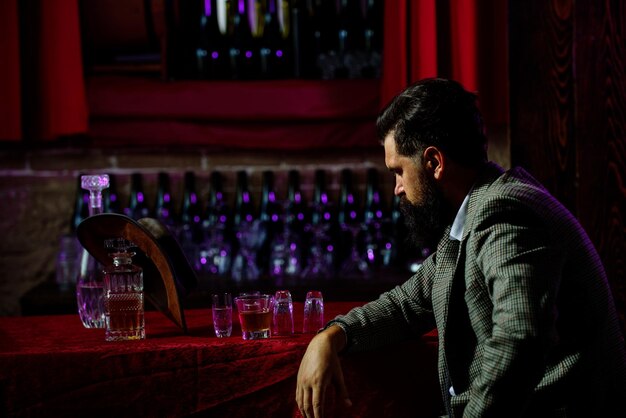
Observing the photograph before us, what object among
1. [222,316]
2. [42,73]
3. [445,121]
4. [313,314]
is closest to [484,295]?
[445,121]

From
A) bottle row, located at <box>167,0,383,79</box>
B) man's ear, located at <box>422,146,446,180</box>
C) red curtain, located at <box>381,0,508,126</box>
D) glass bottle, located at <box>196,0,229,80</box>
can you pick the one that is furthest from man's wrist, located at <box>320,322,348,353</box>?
glass bottle, located at <box>196,0,229,80</box>

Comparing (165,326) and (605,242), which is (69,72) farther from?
(605,242)

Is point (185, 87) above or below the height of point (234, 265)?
above

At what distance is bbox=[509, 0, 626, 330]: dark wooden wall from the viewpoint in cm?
284

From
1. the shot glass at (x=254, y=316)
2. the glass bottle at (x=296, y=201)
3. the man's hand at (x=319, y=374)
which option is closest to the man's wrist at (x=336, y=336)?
the man's hand at (x=319, y=374)

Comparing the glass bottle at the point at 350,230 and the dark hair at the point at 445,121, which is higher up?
the dark hair at the point at 445,121

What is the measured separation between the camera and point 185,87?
3334 millimetres

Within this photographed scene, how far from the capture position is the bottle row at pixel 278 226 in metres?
3.19

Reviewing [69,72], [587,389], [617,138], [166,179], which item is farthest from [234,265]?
[587,389]

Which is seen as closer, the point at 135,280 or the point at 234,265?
the point at 135,280

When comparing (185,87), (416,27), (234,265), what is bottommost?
(234,265)

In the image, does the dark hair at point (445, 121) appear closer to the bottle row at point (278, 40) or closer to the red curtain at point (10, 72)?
the bottle row at point (278, 40)

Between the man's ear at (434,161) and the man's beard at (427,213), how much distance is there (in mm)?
22

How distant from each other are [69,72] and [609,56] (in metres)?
2.05
